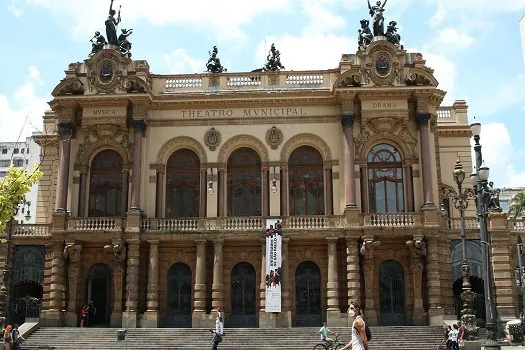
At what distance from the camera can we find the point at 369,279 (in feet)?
109

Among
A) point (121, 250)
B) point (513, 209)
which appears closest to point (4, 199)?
point (121, 250)

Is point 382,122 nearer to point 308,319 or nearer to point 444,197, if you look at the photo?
point 444,197

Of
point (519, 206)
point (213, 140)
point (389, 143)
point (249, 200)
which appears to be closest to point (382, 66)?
point (389, 143)

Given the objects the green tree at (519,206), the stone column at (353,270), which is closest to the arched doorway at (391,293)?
the stone column at (353,270)

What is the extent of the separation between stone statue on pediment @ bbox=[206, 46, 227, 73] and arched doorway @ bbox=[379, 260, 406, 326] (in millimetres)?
16353

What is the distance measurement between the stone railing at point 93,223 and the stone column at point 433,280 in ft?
56.3

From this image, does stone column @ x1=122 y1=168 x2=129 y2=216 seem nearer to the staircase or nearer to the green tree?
the staircase

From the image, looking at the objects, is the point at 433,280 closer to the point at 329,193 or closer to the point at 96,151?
the point at 329,193

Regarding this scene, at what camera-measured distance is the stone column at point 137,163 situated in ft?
115

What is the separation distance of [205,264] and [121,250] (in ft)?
15.3

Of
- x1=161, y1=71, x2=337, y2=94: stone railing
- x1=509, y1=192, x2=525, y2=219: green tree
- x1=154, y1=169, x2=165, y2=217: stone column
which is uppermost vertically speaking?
x1=161, y1=71, x2=337, y2=94: stone railing

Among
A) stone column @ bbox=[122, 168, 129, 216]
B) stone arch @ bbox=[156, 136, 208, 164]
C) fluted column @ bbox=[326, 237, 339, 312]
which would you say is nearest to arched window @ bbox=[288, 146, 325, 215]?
fluted column @ bbox=[326, 237, 339, 312]

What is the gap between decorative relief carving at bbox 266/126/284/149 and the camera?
3609cm

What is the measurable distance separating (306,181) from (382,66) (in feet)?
26.1
